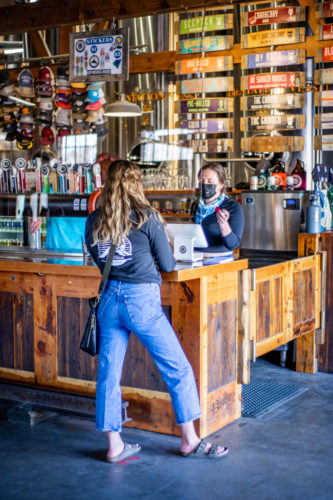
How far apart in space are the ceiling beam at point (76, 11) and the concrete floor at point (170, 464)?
4.32 m

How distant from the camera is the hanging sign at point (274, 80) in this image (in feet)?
26.2

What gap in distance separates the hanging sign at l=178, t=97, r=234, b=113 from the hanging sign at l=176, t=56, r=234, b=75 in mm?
385

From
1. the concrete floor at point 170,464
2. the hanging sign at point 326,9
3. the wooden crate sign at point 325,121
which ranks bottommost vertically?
the concrete floor at point 170,464

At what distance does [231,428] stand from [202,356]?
2.07ft

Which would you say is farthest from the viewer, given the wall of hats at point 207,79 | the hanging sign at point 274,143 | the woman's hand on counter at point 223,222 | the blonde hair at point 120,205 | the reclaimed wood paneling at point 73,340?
the wall of hats at point 207,79

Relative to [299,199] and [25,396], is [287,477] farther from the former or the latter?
[299,199]

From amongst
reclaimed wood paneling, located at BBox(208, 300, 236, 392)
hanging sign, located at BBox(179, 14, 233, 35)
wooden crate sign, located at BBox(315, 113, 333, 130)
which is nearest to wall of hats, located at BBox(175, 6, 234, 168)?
hanging sign, located at BBox(179, 14, 233, 35)

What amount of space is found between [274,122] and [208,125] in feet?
2.95

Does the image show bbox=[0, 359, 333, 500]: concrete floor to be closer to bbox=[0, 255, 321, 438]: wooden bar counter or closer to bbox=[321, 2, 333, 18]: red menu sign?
bbox=[0, 255, 321, 438]: wooden bar counter

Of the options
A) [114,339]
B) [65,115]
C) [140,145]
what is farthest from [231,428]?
[140,145]

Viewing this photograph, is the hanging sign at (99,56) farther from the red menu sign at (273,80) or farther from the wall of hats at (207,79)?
the red menu sign at (273,80)

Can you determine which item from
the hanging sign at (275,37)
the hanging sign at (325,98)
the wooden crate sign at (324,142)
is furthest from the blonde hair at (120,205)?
the hanging sign at (275,37)

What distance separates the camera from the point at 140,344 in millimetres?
4180

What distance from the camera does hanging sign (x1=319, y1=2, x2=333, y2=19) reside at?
293 inches
